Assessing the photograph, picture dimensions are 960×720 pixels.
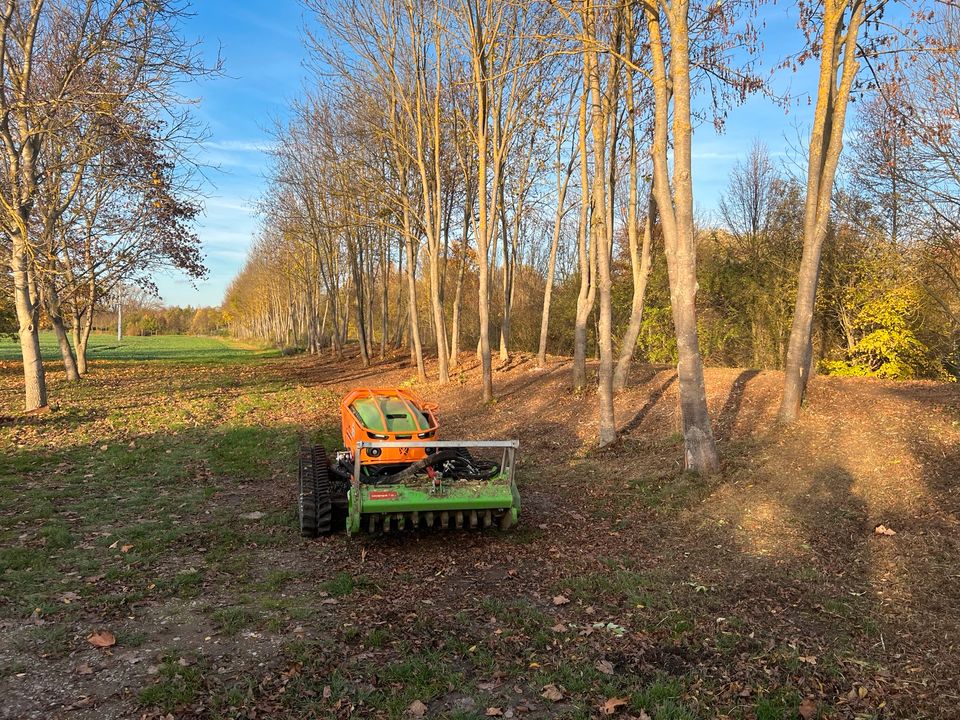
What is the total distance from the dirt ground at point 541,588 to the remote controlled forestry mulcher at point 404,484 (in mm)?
331

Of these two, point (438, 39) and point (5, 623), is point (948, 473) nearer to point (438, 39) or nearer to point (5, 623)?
point (5, 623)

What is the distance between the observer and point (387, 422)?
7.80 metres

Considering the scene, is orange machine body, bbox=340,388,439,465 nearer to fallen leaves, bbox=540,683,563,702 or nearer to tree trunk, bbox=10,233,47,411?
fallen leaves, bbox=540,683,563,702

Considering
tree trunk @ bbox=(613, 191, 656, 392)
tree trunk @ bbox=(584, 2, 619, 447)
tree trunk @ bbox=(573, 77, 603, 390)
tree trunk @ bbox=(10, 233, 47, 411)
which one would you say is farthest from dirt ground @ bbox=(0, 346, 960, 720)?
tree trunk @ bbox=(10, 233, 47, 411)

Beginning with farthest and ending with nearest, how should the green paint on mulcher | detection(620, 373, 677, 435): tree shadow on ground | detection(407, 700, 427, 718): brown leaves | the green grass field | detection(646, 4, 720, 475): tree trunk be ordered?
the green grass field
detection(620, 373, 677, 435): tree shadow on ground
detection(646, 4, 720, 475): tree trunk
the green paint on mulcher
detection(407, 700, 427, 718): brown leaves

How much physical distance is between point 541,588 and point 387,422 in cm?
318

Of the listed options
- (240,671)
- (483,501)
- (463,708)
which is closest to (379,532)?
(483,501)

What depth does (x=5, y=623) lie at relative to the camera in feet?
15.0

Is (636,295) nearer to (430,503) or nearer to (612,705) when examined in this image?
(430,503)

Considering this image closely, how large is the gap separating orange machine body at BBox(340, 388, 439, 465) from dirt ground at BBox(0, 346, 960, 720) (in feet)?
3.61

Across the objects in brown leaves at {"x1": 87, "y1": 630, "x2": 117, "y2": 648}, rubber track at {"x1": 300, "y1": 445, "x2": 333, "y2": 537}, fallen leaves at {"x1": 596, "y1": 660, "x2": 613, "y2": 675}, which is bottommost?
fallen leaves at {"x1": 596, "y1": 660, "x2": 613, "y2": 675}

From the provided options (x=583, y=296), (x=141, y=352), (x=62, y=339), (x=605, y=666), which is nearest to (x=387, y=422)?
(x=605, y=666)

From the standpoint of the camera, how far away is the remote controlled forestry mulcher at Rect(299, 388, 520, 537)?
19.9 ft

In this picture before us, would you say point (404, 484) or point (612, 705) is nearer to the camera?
point (612, 705)
